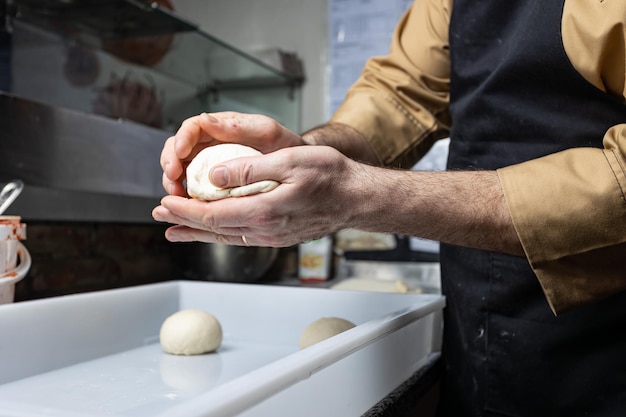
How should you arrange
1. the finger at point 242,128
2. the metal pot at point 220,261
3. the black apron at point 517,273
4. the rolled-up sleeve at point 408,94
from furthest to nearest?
1. the metal pot at point 220,261
2. the rolled-up sleeve at point 408,94
3. the black apron at point 517,273
4. the finger at point 242,128

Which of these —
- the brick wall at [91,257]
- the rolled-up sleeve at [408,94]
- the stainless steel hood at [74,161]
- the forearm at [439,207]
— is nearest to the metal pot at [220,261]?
the brick wall at [91,257]

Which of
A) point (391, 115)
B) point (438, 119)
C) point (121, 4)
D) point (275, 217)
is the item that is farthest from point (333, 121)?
point (121, 4)

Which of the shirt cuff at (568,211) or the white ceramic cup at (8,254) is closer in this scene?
the shirt cuff at (568,211)

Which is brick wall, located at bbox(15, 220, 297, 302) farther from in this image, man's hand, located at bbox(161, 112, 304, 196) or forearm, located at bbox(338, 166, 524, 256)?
forearm, located at bbox(338, 166, 524, 256)

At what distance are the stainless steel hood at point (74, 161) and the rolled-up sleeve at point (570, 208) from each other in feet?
2.93

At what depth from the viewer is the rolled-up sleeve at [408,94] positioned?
1206 mm

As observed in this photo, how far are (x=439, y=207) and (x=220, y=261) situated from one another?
3.83 ft

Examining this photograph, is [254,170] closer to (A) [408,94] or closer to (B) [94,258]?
(A) [408,94]

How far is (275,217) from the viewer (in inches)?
25.0

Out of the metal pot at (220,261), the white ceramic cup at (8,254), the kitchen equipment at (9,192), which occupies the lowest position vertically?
the metal pot at (220,261)

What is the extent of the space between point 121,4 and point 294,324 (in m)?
1.01

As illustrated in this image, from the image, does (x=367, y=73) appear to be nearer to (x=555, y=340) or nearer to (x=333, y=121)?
(x=333, y=121)

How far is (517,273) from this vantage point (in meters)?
0.99

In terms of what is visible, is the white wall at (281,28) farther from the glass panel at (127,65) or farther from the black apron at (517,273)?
the black apron at (517,273)
